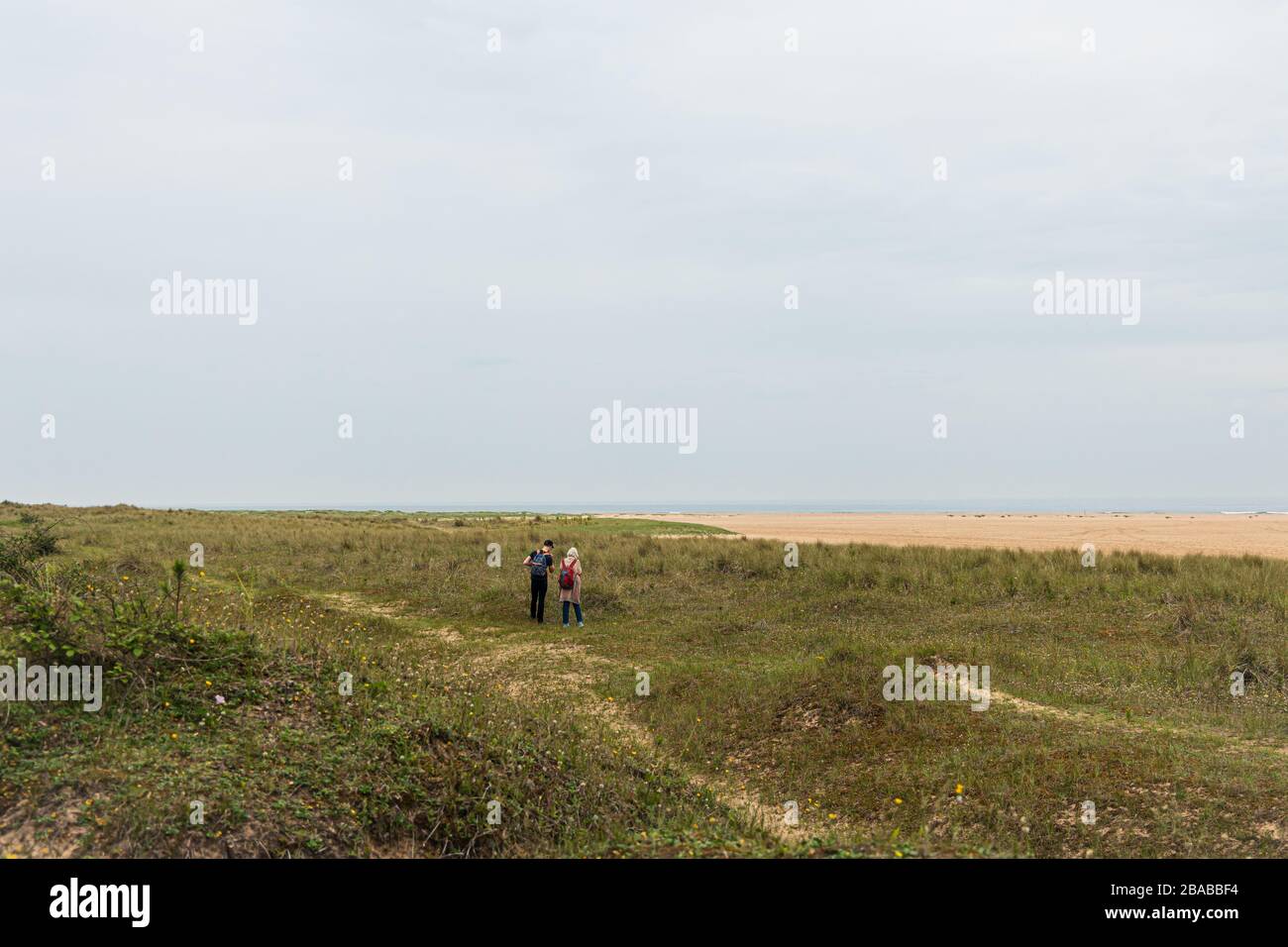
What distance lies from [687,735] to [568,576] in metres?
8.23

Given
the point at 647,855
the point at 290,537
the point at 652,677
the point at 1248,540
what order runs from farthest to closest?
the point at 1248,540 → the point at 290,537 → the point at 652,677 → the point at 647,855

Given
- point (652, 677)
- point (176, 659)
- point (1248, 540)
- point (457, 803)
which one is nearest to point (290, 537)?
point (652, 677)

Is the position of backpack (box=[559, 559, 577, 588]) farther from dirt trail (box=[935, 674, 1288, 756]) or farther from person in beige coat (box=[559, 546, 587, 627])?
dirt trail (box=[935, 674, 1288, 756])

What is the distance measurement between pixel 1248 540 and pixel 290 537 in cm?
4899

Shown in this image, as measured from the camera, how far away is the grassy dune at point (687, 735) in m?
6.86

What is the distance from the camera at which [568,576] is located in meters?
19.6

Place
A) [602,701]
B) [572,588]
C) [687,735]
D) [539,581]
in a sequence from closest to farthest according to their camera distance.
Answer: [687,735]
[602,701]
[572,588]
[539,581]

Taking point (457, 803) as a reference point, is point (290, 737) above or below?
above

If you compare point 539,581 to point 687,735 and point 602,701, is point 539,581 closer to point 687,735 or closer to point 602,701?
point 602,701

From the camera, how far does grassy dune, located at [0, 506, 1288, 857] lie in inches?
270

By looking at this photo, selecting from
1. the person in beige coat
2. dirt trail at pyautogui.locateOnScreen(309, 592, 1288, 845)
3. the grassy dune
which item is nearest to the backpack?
the person in beige coat

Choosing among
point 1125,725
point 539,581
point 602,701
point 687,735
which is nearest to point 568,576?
point 539,581

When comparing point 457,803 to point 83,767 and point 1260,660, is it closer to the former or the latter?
point 83,767
